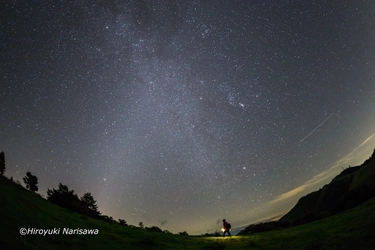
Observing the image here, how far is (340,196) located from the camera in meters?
61.4

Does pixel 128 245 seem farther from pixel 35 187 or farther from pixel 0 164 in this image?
pixel 35 187

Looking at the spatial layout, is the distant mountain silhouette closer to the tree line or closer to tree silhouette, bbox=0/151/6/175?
the tree line

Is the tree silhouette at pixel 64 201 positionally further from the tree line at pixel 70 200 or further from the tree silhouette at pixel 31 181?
the tree silhouette at pixel 31 181

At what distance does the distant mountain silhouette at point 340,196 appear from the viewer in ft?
103

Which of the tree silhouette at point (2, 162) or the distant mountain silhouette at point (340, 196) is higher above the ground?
the tree silhouette at point (2, 162)

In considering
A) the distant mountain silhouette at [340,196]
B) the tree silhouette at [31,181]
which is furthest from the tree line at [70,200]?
the distant mountain silhouette at [340,196]

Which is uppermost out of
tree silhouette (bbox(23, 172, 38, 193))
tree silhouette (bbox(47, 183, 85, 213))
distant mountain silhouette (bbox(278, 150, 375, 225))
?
tree silhouette (bbox(23, 172, 38, 193))

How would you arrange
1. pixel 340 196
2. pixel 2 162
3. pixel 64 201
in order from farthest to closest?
1. pixel 340 196
2. pixel 2 162
3. pixel 64 201

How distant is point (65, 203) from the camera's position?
31297mm

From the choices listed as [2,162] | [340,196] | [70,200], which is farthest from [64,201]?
[340,196]

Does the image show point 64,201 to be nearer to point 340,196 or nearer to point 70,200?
point 70,200

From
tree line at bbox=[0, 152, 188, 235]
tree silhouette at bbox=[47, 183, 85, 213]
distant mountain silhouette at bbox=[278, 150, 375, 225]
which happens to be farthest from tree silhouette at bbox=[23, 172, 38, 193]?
distant mountain silhouette at bbox=[278, 150, 375, 225]

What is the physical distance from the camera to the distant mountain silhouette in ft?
103

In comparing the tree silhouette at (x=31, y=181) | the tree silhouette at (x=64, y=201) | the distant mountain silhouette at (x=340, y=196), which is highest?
the tree silhouette at (x=31, y=181)
